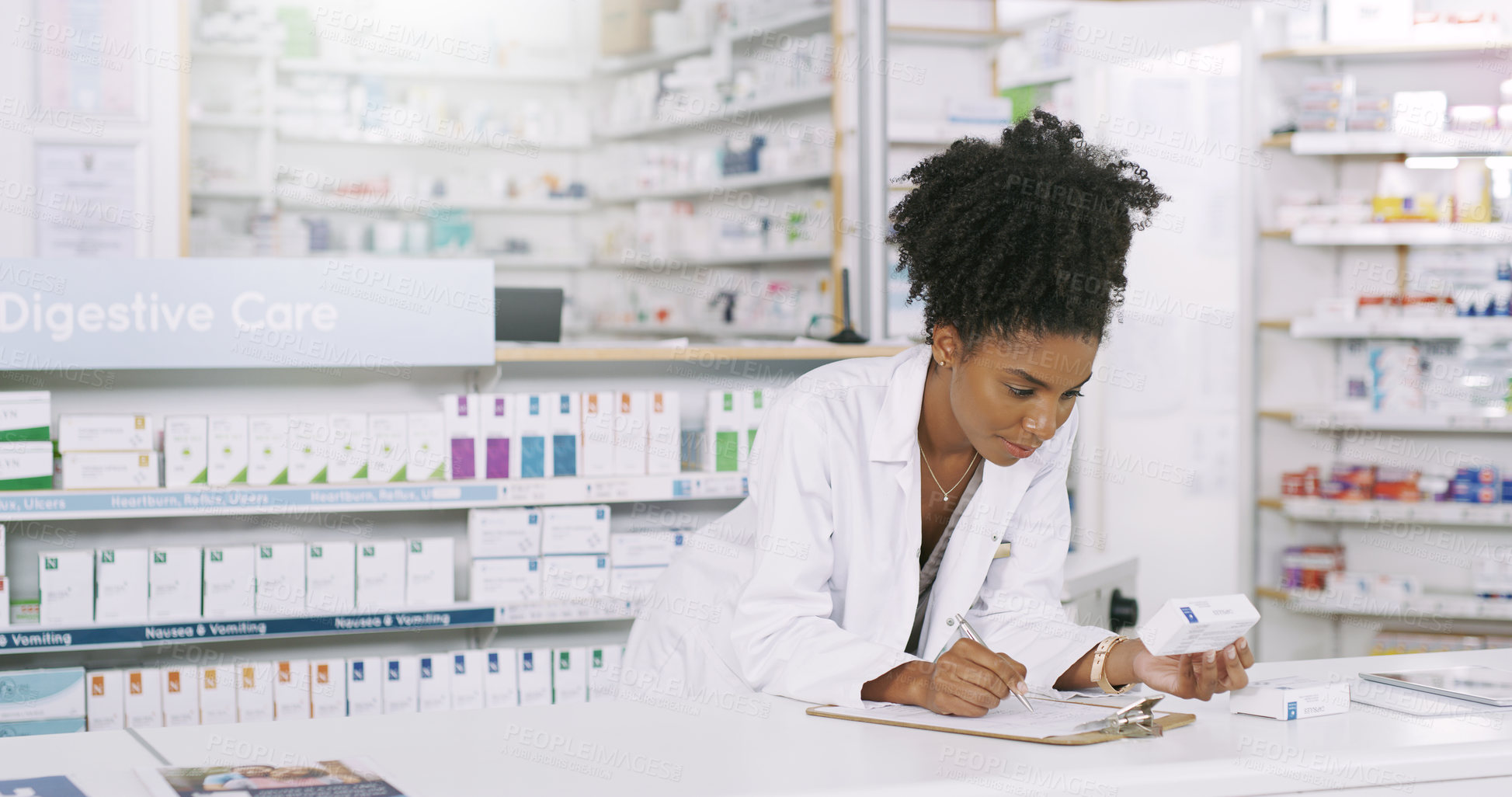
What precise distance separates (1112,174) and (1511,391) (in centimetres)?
371

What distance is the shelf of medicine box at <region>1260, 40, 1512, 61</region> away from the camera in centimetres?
454

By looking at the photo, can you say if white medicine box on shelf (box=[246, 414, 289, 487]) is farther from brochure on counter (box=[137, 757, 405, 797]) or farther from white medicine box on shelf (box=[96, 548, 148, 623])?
brochure on counter (box=[137, 757, 405, 797])

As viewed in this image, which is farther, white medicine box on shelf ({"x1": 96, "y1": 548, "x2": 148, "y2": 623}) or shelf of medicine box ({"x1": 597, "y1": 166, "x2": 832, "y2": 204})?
shelf of medicine box ({"x1": 597, "y1": 166, "x2": 832, "y2": 204})

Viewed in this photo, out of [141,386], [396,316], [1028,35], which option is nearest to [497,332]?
[396,316]

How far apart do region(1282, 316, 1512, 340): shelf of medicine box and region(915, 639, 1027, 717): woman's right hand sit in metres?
3.64

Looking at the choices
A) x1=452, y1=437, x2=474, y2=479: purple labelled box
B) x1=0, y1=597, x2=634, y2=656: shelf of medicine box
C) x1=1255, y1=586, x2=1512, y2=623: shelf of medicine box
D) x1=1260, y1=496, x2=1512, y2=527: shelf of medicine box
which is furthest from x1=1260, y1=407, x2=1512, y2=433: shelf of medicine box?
x1=452, y1=437, x2=474, y2=479: purple labelled box

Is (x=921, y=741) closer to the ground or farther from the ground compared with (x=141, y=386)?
closer to the ground

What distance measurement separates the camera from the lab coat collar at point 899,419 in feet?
5.42

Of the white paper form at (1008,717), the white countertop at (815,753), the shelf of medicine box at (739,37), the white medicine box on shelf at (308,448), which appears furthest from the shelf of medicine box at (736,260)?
the white countertop at (815,753)

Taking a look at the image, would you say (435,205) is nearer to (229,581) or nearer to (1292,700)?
(229,581)

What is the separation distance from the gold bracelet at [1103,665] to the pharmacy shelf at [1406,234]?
11.5ft

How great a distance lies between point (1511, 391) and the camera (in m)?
4.54

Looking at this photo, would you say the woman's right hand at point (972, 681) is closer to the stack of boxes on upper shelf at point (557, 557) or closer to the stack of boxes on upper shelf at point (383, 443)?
the stack of boxes on upper shelf at point (557, 557)

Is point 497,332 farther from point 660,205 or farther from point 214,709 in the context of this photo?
point 660,205
